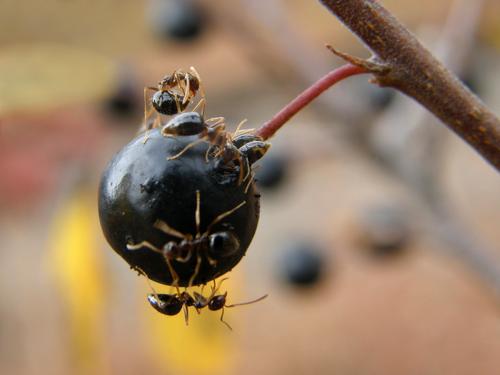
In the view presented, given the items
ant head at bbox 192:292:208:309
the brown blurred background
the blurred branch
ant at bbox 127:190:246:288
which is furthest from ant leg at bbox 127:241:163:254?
the blurred branch

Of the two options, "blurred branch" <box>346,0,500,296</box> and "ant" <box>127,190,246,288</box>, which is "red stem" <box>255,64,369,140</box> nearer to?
"ant" <box>127,190,246,288</box>

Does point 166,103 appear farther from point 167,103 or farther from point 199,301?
point 199,301

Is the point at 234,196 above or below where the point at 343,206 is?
below

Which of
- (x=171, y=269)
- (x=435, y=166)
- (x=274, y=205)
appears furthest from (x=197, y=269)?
(x=274, y=205)

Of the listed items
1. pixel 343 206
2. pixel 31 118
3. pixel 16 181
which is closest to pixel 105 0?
pixel 16 181

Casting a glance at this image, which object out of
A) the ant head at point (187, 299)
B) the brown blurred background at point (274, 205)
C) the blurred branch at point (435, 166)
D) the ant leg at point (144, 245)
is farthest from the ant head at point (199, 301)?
the blurred branch at point (435, 166)

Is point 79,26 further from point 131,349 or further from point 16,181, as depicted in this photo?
point 131,349

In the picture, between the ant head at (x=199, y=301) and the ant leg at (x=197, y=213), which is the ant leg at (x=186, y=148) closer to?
the ant leg at (x=197, y=213)
